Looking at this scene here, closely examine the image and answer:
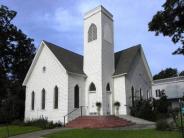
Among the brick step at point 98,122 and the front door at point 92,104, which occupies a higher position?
the front door at point 92,104

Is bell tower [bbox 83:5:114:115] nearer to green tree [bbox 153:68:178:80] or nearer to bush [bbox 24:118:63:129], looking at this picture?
bush [bbox 24:118:63:129]

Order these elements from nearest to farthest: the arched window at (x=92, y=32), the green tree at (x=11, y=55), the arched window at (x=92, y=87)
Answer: the arched window at (x=92, y=87)
the arched window at (x=92, y=32)
the green tree at (x=11, y=55)

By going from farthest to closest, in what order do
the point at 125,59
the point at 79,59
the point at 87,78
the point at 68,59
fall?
the point at 79,59 → the point at 125,59 → the point at 68,59 → the point at 87,78

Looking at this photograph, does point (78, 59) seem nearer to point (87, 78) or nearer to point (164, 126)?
point (87, 78)

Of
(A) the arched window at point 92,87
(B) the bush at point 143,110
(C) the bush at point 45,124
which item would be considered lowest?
(C) the bush at point 45,124

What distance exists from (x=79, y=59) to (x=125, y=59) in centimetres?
578

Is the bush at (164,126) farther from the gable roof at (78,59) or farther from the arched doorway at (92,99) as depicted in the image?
the gable roof at (78,59)

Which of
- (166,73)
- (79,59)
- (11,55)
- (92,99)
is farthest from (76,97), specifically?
(166,73)

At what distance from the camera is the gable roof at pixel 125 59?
3136 centimetres

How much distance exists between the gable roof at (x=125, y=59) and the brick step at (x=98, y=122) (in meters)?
6.39

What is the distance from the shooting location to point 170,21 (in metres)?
18.3

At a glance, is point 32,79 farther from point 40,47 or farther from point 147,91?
point 147,91

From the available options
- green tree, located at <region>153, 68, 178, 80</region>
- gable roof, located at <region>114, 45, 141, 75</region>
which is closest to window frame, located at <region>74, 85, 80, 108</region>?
gable roof, located at <region>114, 45, 141, 75</region>

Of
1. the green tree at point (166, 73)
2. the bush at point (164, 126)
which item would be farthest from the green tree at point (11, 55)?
the green tree at point (166, 73)
